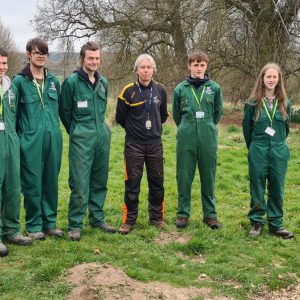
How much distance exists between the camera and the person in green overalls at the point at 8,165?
532cm

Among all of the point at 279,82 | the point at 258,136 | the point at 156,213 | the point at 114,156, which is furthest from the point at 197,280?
the point at 114,156

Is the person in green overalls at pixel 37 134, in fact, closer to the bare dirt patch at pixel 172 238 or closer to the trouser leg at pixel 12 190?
the trouser leg at pixel 12 190

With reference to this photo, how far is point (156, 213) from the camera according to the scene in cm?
664

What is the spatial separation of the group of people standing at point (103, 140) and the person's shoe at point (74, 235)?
0.14 ft

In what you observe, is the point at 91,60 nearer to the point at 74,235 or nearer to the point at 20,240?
the point at 74,235

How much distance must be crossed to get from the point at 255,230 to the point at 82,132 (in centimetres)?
261

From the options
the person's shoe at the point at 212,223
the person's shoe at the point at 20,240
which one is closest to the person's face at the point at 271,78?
the person's shoe at the point at 212,223

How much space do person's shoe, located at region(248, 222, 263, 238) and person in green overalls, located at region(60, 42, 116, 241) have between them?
84.3 inches

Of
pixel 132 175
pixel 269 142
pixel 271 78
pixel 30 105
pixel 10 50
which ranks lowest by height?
pixel 132 175

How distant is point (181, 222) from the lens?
21.8 feet

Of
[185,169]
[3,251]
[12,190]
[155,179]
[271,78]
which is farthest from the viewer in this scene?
[185,169]

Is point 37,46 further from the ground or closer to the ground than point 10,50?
closer to the ground

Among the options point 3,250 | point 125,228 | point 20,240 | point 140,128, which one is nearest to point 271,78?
point 140,128

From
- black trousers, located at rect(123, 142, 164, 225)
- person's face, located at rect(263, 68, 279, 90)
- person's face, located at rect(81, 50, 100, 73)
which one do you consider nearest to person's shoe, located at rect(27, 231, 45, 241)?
black trousers, located at rect(123, 142, 164, 225)
